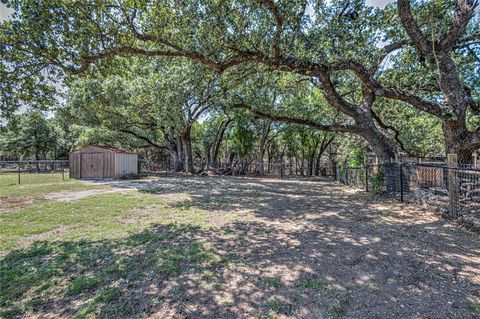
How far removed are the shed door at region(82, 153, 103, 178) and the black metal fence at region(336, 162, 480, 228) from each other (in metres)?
16.1

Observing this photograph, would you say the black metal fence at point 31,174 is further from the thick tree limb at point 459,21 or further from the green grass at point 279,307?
the thick tree limb at point 459,21

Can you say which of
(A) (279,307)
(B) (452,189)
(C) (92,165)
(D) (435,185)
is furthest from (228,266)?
(C) (92,165)

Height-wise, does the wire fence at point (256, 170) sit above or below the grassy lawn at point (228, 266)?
above

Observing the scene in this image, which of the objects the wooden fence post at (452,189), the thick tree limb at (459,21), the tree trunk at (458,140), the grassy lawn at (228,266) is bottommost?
the grassy lawn at (228,266)

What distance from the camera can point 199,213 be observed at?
5.61 meters

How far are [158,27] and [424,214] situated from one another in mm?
7558

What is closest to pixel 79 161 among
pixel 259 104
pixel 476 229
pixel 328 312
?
pixel 259 104

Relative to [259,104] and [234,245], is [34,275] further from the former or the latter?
[259,104]

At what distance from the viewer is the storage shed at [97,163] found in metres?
15.5

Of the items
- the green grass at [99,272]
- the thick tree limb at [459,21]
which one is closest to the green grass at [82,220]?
the green grass at [99,272]

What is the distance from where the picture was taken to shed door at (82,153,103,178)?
15518 mm

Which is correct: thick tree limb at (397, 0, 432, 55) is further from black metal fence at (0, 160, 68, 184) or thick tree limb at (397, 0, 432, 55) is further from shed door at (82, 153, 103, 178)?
shed door at (82, 153, 103, 178)

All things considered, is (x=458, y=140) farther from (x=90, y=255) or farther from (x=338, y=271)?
(x=90, y=255)

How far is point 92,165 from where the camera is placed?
15.6 meters
